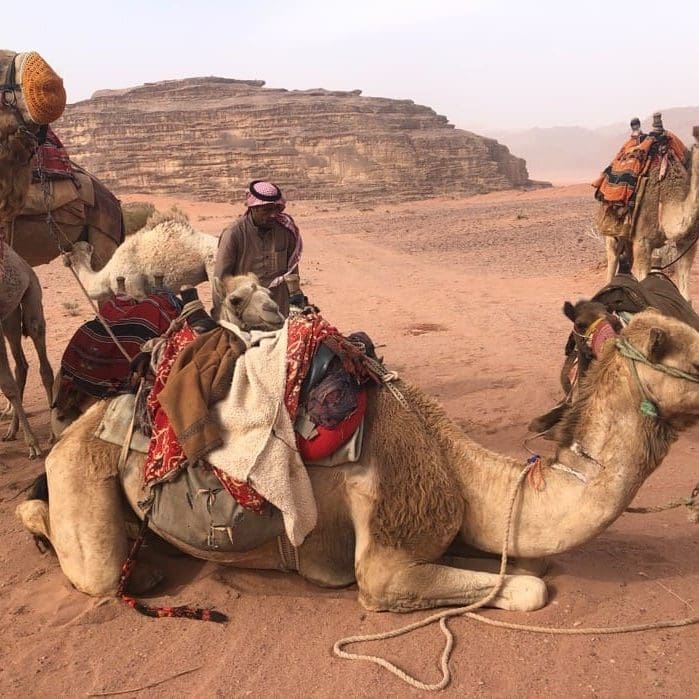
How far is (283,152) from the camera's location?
57.4 meters

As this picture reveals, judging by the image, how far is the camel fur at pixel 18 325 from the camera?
236 inches

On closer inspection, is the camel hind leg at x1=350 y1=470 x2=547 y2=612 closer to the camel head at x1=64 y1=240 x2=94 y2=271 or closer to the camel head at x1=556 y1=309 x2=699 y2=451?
the camel head at x1=556 y1=309 x2=699 y2=451

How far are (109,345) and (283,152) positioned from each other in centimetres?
5498

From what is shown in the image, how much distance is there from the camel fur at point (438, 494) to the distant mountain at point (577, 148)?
388 ft

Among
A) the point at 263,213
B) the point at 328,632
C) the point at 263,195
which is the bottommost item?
the point at 328,632

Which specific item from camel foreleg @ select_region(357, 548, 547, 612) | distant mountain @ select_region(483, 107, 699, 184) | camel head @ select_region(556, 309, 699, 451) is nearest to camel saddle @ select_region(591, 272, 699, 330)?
camel head @ select_region(556, 309, 699, 451)

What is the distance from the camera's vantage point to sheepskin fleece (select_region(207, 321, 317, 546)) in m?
3.25

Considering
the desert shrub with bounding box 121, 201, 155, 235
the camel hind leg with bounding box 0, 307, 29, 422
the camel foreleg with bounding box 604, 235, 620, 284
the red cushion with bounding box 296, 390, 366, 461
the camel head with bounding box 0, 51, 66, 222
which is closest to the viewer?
the red cushion with bounding box 296, 390, 366, 461

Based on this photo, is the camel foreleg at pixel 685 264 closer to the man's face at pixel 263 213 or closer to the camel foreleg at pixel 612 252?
the camel foreleg at pixel 612 252

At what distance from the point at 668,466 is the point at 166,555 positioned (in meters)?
3.63

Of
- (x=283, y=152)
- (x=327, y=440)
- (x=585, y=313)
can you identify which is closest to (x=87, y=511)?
(x=327, y=440)

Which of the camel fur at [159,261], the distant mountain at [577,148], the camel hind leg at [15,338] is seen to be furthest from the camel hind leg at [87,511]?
the distant mountain at [577,148]

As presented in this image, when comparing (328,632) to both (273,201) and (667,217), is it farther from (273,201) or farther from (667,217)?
(667,217)

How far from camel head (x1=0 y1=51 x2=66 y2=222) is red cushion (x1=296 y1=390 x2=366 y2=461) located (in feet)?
9.27
